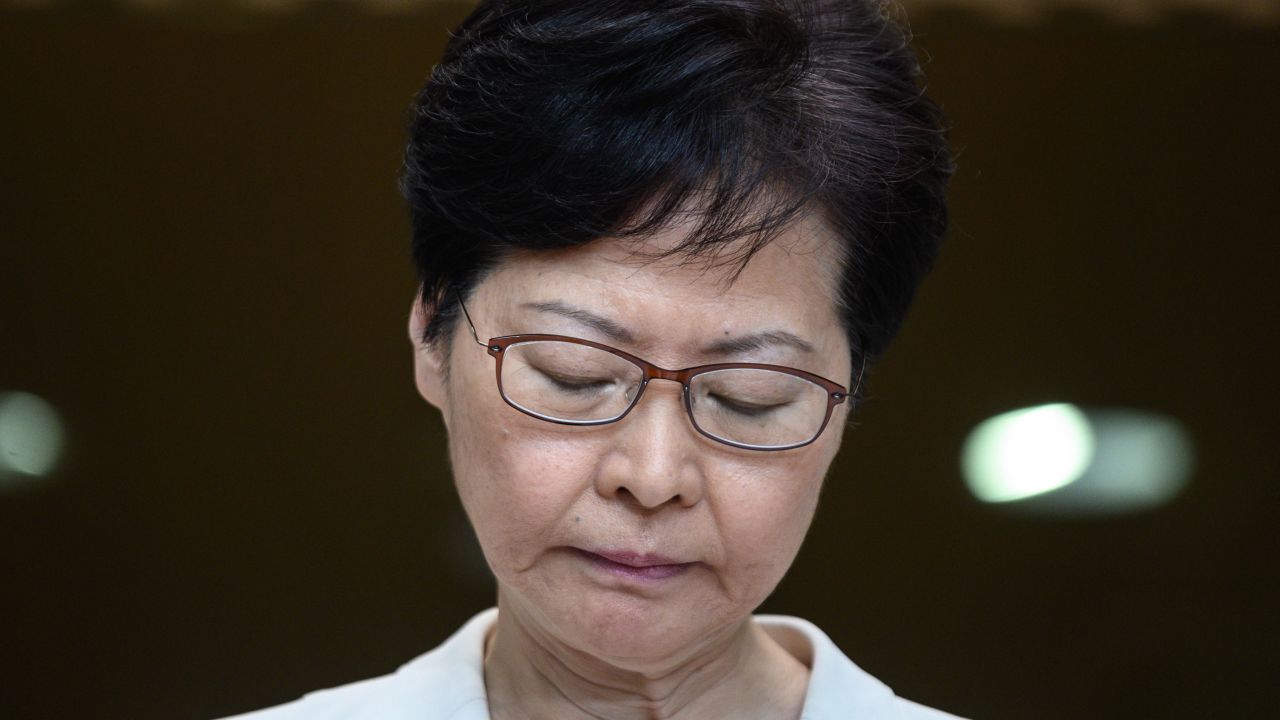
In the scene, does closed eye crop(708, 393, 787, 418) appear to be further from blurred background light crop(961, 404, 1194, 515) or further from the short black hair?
blurred background light crop(961, 404, 1194, 515)

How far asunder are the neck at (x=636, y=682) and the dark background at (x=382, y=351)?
2.24ft

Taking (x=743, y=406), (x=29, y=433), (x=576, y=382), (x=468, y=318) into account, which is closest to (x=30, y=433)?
(x=29, y=433)

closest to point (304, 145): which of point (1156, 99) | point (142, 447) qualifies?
point (142, 447)

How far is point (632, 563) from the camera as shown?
128 cm

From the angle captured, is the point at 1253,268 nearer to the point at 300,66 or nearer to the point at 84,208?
→ the point at 300,66

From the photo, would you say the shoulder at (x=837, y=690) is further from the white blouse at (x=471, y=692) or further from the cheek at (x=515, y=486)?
the cheek at (x=515, y=486)

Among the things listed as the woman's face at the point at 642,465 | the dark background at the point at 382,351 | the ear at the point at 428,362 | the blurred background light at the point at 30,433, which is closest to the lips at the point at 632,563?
the woman's face at the point at 642,465

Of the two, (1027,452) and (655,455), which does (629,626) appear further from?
(1027,452)

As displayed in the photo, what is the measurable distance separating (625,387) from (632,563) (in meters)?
0.16

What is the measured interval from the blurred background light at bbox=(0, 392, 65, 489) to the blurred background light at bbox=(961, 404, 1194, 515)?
1.47 m

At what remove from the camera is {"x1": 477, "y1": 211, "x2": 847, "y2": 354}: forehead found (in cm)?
127

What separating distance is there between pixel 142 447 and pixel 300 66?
69cm

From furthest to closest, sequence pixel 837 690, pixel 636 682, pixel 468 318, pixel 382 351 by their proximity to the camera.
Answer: pixel 382 351
pixel 837 690
pixel 636 682
pixel 468 318

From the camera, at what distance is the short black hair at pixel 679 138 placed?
1.26m
